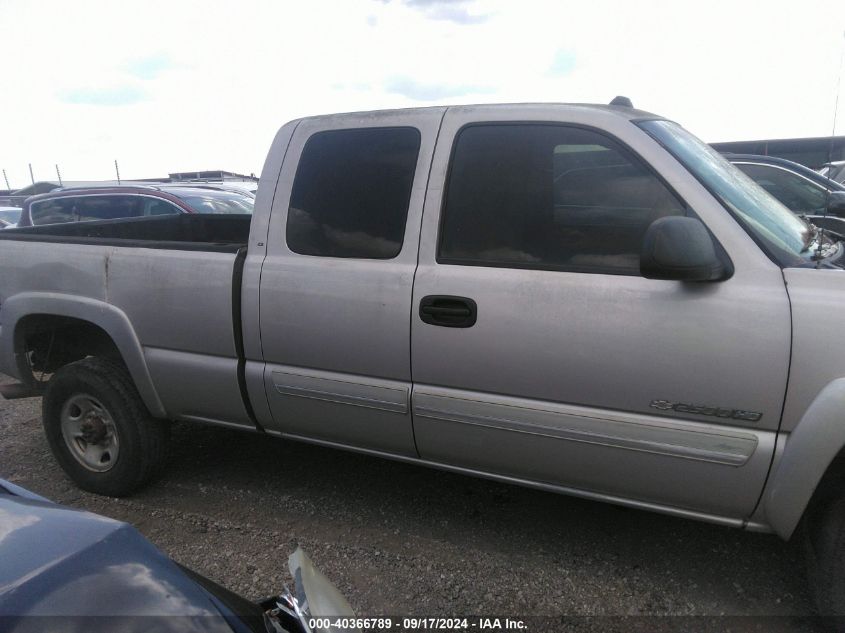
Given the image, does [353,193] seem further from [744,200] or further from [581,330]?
[744,200]

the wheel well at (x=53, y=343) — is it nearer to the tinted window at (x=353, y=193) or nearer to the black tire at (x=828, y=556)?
the tinted window at (x=353, y=193)

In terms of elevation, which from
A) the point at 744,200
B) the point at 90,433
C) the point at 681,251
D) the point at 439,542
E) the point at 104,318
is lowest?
the point at 439,542

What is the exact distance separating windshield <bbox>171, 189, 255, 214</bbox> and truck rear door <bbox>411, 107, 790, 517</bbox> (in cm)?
565

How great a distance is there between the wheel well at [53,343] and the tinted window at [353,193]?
4.89ft

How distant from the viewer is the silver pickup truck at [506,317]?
6.98 ft

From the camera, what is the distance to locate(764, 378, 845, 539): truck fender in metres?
1.98

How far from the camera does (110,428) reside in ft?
11.5

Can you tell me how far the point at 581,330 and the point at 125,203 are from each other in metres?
7.51

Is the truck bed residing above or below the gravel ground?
above

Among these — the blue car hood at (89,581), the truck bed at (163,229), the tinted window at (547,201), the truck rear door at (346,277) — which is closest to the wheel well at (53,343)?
the truck bed at (163,229)

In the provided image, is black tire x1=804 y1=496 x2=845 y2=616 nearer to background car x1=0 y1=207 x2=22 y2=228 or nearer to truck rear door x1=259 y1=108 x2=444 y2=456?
truck rear door x1=259 y1=108 x2=444 y2=456

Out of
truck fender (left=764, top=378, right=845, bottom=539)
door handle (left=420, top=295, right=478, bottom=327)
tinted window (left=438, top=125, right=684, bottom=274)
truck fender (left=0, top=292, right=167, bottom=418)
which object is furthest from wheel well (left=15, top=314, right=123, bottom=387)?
truck fender (left=764, top=378, right=845, bottom=539)

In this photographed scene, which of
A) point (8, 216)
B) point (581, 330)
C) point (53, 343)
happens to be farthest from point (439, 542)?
point (8, 216)

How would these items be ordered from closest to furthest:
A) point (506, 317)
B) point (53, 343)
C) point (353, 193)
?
point (506, 317), point (353, 193), point (53, 343)
